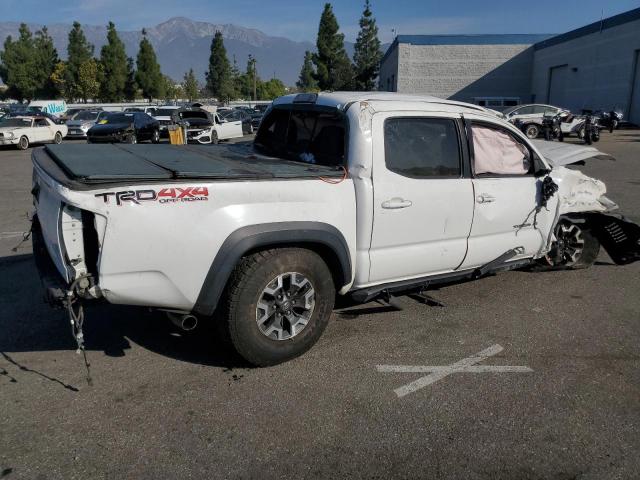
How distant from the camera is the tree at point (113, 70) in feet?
201

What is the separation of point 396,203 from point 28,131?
24017mm

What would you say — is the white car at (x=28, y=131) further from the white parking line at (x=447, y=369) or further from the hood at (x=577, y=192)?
the white parking line at (x=447, y=369)

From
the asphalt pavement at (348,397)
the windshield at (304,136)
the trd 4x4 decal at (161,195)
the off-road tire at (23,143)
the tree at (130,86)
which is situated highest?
the tree at (130,86)

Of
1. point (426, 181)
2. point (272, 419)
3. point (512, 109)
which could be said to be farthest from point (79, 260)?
point (512, 109)

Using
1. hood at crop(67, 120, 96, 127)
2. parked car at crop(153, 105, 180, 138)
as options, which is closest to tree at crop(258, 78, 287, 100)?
parked car at crop(153, 105, 180, 138)

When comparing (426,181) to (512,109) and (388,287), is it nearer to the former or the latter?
(388,287)

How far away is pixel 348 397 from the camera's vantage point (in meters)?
3.47

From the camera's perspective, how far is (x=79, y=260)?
308 cm

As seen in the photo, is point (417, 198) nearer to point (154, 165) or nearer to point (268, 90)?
point (154, 165)

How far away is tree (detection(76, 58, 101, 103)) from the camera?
60.2 m

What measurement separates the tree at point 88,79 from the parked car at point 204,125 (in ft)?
138

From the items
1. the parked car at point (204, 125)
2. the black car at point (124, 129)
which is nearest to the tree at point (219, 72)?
the black car at point (124, 129)

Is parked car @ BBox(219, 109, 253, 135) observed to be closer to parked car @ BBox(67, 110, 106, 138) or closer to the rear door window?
parked car @ BBox(67, 110, 106, 138)

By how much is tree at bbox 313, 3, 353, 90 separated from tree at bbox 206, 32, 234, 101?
68.4 ft
